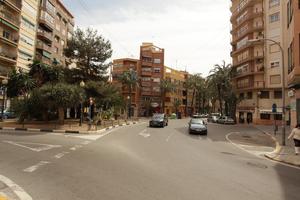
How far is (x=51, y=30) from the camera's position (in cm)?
5728

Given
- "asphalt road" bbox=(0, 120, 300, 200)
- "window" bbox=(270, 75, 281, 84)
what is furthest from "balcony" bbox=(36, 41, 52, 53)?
"window" bbox=(270, 75, 281, 84)

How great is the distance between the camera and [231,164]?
434 inches

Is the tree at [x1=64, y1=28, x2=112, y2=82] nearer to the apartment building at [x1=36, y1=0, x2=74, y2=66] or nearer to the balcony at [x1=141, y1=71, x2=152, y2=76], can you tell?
the apartment building at [x1=36, y1=0, x2=74, y2=66]

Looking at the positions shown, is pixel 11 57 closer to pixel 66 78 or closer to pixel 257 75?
pixel 66 78

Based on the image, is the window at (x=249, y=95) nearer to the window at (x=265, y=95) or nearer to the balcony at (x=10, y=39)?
the window at (x=265, y=95)

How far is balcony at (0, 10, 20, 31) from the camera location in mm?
42550

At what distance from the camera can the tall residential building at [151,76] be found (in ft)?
264

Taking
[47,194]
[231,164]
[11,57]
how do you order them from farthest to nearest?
[11,57] → [231,164] → [47,194]

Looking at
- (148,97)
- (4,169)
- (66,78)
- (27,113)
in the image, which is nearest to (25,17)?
(66,78)

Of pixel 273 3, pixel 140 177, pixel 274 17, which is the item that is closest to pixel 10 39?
pixel 140 177

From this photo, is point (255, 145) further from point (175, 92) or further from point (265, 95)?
point (175, 92)

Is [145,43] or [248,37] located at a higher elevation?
[145,43]

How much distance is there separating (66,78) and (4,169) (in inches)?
1108

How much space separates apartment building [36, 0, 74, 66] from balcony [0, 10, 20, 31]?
6.33 metres
